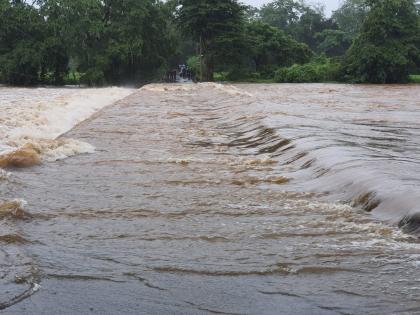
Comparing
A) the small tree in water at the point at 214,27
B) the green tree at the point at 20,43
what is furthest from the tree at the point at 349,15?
the green tree at the point at 20,43

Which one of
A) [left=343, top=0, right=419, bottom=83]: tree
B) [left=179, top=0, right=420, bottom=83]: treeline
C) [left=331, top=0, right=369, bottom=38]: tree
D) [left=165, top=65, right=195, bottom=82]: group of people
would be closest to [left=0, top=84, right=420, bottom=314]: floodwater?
[left=343, top=0, right=419, bottom=83]: tree

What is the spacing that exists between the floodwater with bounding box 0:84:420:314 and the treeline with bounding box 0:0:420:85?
31.1m

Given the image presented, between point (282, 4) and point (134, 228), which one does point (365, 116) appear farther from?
point (282, 4)

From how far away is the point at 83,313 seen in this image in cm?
278

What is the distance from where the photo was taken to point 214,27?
39.4 metres

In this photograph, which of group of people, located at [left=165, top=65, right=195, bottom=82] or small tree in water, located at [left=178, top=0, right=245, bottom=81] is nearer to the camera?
small tree in water, located at [left=178, top=0, right=245, bottom=81]

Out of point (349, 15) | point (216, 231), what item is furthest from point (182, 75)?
point (216, 231)

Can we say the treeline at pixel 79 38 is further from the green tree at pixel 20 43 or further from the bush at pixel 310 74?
the bush at pixel 310 74

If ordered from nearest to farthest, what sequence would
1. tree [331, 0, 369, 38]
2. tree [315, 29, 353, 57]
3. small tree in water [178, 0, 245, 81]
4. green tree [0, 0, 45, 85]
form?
1. green tree [0, 0, 45, 85]
2. small tree in water [178, 0, 245, 81]
3. tree [315, 29, 353, 57]
4. tree [331, 0, 369, 38]

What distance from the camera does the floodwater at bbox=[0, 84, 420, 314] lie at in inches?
118

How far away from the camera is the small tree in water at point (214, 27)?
38906 millimetres

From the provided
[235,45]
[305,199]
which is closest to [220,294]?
[305,199]

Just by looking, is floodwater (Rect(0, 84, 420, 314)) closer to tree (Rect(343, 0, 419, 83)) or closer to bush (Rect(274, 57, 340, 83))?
tree (Rect(343, 0, 419, 83))

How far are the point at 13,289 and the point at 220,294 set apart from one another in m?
1.06
